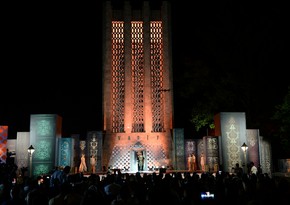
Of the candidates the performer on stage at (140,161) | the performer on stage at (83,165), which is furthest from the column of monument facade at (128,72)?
the performer on stage at (83,165)

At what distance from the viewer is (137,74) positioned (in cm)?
3161

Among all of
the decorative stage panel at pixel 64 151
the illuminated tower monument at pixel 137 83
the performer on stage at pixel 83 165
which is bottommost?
the performer on stage at pixel 83 165

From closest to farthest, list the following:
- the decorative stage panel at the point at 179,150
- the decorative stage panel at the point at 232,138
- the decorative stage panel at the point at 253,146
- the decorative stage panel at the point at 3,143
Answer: the decorative stage panel at the point at 3,143 → the decorative stage panel at the point at 232,138 → the decorative stage panel at the point at 253,146 → the decorative stage panel at the point at 179,150

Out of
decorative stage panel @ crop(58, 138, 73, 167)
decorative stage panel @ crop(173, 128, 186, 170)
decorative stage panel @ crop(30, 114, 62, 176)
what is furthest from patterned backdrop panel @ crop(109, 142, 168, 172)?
decorative stage panel @ crop(30, 114, 62, 176)

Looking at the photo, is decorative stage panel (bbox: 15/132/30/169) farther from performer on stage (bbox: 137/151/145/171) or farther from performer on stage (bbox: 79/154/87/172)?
performer on stage (bbox: 137/151/145/171)

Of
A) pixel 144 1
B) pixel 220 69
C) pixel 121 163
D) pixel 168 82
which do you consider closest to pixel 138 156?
pixel 121 163

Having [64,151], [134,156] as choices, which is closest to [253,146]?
[134,156]

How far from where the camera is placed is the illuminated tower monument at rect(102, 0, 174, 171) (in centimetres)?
2955

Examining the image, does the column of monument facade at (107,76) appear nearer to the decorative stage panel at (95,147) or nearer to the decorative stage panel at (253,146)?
the decorative stage panel at (95,147)

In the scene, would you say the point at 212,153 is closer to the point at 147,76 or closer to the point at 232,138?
the point at 232,138

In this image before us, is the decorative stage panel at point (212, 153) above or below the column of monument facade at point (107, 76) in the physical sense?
below

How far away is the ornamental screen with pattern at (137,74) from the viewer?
30.8 meters

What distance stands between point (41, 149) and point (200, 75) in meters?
14.1

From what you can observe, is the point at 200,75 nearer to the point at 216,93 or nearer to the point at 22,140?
the point at 216,93
